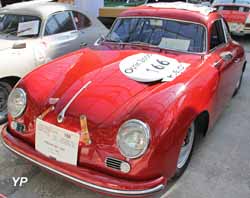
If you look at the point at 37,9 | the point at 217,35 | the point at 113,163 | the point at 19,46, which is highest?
the point at 37,9

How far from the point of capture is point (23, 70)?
3.81m

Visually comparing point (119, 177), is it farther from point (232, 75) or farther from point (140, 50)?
point (232, 75)

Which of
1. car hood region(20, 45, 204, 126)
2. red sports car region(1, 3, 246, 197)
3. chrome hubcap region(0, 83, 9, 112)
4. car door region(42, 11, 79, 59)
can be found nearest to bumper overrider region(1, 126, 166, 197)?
red sports car region(1, 3, 246, 197)

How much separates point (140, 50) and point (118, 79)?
0.84m

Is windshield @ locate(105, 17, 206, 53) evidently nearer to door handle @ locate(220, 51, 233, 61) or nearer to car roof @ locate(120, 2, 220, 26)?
car roof @ locate(120, 2, 220, 26)

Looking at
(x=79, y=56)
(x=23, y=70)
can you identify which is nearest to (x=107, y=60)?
(x=79, y=56)

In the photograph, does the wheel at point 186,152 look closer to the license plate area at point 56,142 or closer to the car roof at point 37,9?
the license plate area at point 56,142

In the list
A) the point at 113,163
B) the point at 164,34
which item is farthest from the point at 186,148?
the point at 164,34

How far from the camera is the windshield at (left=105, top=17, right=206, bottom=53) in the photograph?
3.39 m

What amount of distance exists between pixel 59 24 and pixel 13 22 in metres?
0.66

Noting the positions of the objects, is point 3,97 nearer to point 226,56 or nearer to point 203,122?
point 203,122

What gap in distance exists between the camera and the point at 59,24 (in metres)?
4.61

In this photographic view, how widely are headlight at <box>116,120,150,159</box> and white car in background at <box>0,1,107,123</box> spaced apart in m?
2.09

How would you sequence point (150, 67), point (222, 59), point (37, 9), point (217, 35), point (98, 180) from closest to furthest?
point (98, 180) < point (150, 67) < point (222, 59) < point (217, 35) < point (37, 9)
